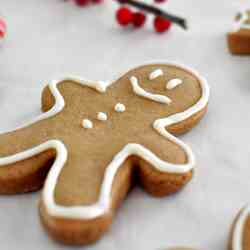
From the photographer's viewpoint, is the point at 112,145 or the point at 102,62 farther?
the point at 102,62

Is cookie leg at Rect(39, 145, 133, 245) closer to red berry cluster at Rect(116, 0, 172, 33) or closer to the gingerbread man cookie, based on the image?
the gingerbread man cookie

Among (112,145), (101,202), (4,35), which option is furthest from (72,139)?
(4,35)

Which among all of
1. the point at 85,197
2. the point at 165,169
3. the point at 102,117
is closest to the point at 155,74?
the point at 102,117

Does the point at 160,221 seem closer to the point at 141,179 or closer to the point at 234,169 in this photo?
the point at 141,179

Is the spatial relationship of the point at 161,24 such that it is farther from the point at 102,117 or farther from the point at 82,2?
the point at 102,117

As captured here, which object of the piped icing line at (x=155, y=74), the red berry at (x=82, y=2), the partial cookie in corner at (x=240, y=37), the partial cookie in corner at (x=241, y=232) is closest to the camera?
the partial cookie in corner at (x=241, y=232)

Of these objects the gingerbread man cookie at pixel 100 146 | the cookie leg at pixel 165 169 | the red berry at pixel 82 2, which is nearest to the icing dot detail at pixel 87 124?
the gingerbread man cookie at pixel 100 146

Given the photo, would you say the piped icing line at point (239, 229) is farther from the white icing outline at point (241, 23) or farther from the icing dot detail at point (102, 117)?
the white icing outline at point (241, 23)
